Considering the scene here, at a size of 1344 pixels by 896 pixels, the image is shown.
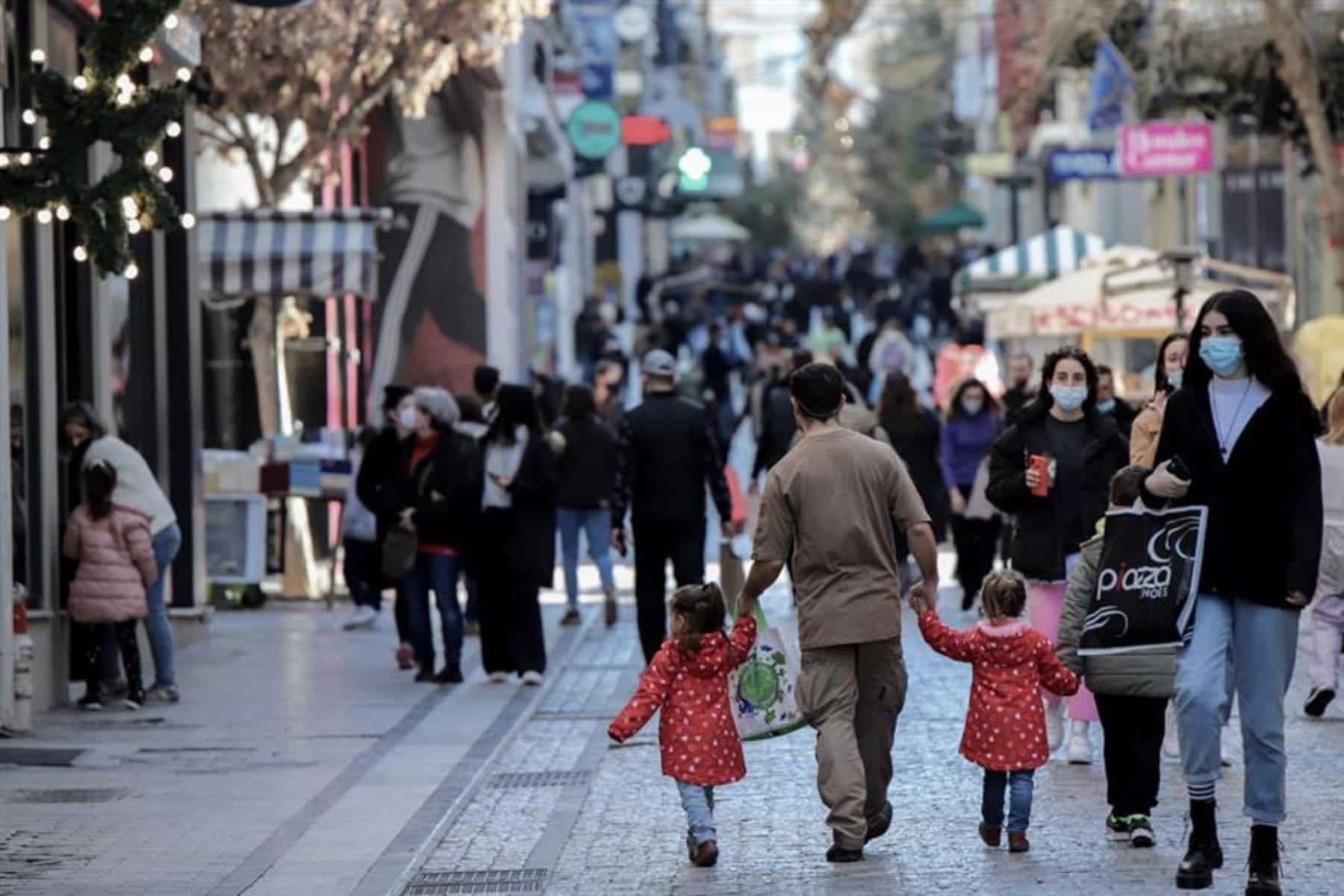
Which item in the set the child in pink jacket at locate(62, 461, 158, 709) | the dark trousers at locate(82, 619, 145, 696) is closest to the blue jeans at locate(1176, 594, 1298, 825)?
the child in pink jacket at locate(62, 461, 158, 709)

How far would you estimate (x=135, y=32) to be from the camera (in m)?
14.6

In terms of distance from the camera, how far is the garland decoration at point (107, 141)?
14.2m

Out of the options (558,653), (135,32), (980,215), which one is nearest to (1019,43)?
(980,215)

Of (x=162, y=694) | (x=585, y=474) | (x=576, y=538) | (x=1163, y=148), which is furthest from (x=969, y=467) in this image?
(x=1163, y=148)

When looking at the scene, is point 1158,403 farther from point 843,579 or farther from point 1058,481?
point 843,579

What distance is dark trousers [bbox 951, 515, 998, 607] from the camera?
833 inches

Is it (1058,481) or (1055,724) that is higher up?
(1058,481)

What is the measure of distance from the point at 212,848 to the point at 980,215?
5907 cm

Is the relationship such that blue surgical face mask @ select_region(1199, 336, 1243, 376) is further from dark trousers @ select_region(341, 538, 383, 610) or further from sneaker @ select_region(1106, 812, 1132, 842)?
dark trousers @ select_region(341, 538, 383, 610)

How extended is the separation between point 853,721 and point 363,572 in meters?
11.2

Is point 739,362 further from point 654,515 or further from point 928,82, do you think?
point 928,82

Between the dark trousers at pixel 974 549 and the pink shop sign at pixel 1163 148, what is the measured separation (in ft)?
38.6

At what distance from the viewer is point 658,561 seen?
16219 millimetres

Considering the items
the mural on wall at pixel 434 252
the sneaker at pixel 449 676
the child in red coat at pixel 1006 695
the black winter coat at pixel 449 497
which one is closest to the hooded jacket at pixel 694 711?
the child in red coat at pixel 1006 695
